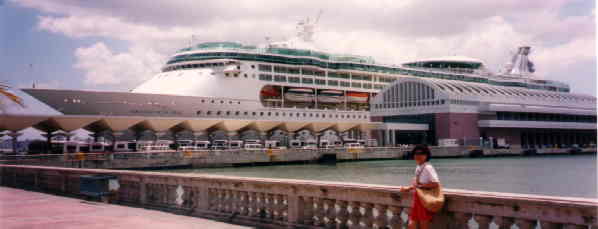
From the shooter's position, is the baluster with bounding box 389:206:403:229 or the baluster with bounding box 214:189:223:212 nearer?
the baluster with bounding box 389:206:403:229

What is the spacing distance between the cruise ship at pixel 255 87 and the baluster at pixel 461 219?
4667cm

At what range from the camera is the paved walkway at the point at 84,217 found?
9.97 meters

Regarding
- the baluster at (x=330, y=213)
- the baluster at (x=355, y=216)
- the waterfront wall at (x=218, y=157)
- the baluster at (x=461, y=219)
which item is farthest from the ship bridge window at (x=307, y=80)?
the baluster at (x=461, y=219)

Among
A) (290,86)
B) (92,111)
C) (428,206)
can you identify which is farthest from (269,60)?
(428,206)

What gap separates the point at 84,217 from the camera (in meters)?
10.9

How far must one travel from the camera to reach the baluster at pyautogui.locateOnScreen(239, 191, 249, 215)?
10660mm

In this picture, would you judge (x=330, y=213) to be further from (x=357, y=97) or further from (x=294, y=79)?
(x=357, y=97)

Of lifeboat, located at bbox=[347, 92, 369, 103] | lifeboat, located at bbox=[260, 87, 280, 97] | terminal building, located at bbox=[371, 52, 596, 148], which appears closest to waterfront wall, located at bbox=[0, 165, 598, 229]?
lifeboat, located at bbox=[260, 87, 280, 97]

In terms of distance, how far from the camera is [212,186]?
37.4 ft

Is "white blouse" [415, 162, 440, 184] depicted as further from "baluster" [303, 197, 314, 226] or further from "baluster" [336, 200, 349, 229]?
"baluster" [303, 197, 314, 226]

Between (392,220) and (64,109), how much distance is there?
4679 centimetres

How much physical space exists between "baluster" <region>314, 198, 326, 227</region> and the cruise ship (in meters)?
44.2

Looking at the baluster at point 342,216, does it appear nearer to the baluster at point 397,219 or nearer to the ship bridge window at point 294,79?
the baluster at point 397,219

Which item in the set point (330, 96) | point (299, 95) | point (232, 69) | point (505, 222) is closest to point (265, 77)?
point (232, 69)
